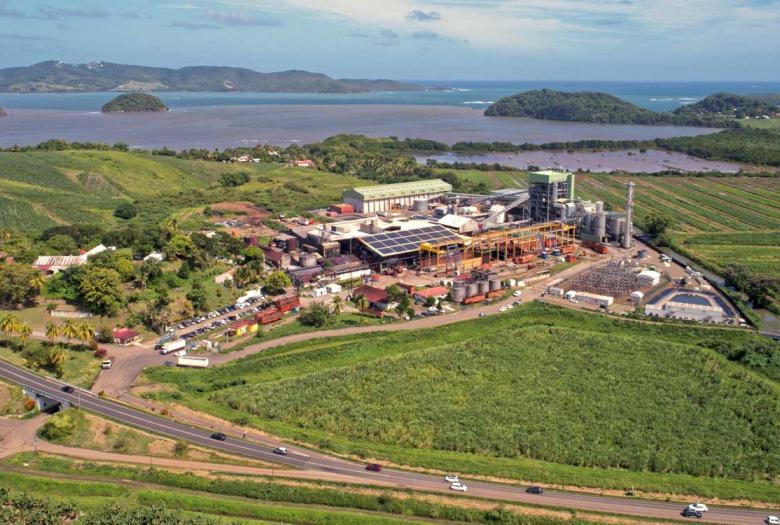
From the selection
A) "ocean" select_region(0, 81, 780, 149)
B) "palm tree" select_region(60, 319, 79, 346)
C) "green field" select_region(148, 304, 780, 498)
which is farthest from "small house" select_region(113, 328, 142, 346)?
"ocean" select_region(0, 81, 780, 149)

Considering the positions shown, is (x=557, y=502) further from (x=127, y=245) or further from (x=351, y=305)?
(x=127, y=245)

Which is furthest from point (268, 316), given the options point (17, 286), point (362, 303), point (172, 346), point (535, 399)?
point (535, 399)

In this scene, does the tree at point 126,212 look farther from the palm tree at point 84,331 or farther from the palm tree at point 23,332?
the palm tree at point 84,331

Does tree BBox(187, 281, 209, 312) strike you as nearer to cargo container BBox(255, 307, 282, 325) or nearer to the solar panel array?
cargo container BBox(255, 307, 282, 325)

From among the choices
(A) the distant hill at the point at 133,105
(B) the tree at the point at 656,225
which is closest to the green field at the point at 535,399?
(B) the tree at the point at 656,225

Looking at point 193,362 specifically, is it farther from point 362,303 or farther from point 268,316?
point 362,303

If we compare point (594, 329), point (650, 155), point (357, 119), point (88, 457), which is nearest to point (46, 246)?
point (88, 457)
